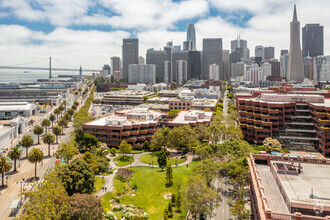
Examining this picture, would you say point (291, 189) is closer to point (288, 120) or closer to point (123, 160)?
point (123, 160)

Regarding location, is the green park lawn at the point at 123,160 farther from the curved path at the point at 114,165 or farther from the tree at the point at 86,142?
the tree at the point at 86,142

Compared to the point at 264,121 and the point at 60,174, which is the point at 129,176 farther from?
the point at 264,121

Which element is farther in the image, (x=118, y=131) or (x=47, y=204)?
(x=118, y=131)

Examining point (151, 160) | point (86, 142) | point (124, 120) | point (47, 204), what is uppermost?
point (124, 120)

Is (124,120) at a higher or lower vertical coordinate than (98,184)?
higher

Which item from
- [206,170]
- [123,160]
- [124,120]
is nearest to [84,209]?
[206,170]

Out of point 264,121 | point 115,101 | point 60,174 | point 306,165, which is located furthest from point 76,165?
point 115,101

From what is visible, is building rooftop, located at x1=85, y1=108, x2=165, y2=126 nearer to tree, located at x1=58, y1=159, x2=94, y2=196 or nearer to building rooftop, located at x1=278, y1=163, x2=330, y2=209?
tree, located at x1=58, y1=159, x2=94, y2=196
